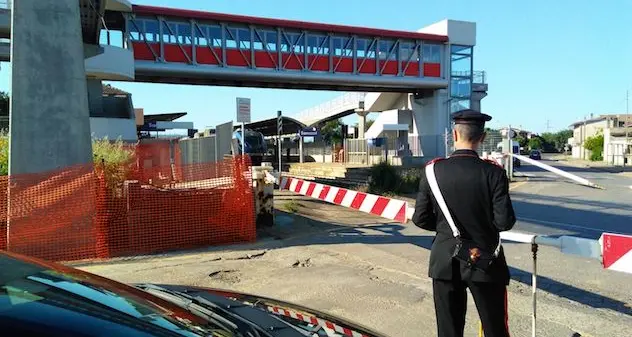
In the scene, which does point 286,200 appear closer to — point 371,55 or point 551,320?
point 551,320

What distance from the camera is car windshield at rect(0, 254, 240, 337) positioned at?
1.88 meters

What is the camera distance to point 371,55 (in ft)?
135

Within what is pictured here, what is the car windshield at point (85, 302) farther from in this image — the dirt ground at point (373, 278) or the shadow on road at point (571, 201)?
the shadow on road at point (571, 201)

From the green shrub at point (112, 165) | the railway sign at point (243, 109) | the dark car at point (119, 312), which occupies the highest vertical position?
the railway sign at point (243, 109)

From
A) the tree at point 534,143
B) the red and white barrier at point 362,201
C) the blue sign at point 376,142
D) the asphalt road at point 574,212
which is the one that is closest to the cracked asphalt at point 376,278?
the red and white barrier at point 362,201

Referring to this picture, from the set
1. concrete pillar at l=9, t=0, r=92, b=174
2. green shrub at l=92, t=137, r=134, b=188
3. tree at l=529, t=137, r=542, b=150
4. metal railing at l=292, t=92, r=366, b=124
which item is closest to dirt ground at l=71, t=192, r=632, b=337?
green shrub at l=92, t=137, r=134, b=188

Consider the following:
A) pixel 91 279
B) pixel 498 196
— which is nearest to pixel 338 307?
pixel 498 196

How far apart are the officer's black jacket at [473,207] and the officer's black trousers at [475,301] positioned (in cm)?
7

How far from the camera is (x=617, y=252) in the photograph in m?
4.13

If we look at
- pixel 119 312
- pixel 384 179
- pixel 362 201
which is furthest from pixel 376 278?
pixel 384 179

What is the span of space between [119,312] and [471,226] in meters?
2.10

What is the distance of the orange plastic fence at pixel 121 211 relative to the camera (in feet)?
25.4

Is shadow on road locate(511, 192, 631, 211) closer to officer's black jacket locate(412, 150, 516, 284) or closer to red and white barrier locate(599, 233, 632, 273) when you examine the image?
red and white barrier locate(599, 233, 632, 273)

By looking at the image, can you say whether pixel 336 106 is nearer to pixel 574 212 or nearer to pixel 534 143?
pixel 574 212
